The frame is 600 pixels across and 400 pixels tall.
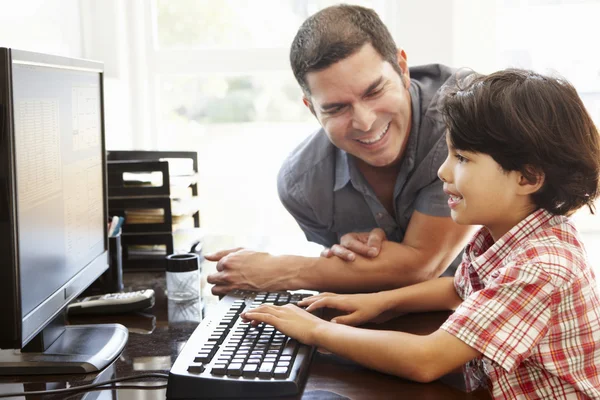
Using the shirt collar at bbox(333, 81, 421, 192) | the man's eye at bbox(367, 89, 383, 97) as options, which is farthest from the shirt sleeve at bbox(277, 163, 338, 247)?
the man's eye at bbox(367, 89, 383, 97)

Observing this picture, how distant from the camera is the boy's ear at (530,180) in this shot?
1.11 m

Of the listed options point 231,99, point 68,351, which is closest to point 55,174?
point 68,351

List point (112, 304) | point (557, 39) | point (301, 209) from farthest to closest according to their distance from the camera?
point (557, 39) < point (301, 209) < point (112, 304)

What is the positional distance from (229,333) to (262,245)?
1.20 meters

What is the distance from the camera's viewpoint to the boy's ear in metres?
1.11

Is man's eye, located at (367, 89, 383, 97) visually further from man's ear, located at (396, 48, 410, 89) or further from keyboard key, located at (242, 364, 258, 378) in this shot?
keyboard key, located at (242, 364, 258, 378)

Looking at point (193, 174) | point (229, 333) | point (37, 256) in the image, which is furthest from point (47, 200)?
point (193, 174)

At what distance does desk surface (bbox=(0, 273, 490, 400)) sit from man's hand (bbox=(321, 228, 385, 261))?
23 cm

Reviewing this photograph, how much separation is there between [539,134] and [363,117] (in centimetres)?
54

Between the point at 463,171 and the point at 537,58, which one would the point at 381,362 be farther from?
the point at 537,58

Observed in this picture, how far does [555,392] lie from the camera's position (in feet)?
3.46

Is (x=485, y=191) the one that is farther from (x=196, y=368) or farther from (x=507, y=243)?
(x=196, y=368)

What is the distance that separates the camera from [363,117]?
5.17 ft

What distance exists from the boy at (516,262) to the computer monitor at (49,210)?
315 millimetres
